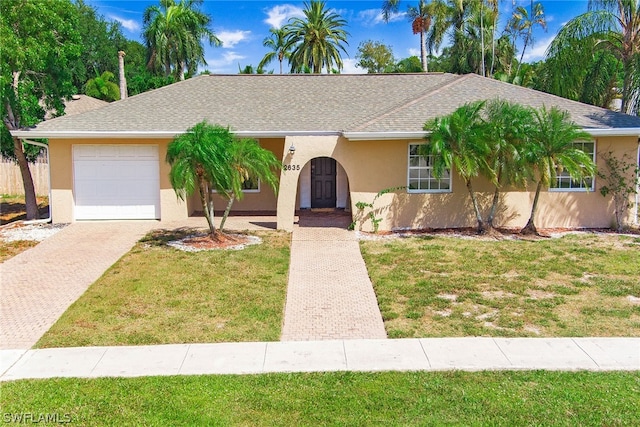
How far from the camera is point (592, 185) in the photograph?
1469 cm

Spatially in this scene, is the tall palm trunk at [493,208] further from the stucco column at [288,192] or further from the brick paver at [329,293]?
the stucco column at [288,192]

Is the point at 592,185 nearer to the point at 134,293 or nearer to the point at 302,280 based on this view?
the point at 302,280

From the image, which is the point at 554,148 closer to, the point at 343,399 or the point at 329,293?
the point at 329,293

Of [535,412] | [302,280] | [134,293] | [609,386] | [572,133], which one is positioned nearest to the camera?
[535,412]

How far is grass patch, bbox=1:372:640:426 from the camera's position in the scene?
197 inches

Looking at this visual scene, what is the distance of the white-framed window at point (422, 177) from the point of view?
14484mm

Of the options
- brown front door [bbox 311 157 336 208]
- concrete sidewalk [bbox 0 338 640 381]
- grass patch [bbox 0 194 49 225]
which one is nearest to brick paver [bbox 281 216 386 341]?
concrete sidewalk [bbox 0 338 640 381]

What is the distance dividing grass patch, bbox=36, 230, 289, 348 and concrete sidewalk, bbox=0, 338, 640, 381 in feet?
1.38

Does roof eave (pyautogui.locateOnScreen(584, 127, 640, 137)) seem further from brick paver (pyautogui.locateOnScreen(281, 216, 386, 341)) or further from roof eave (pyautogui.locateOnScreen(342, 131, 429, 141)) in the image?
brick paver (pyautogui.locateOnScreen(281, 216, 386, 341))

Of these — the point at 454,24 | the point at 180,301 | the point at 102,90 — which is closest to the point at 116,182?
the point at 180,301

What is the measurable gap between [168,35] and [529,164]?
33.9 meters

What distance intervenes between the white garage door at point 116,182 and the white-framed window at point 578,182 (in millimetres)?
11863

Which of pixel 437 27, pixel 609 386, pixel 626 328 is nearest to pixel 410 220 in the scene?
pixel 626 328

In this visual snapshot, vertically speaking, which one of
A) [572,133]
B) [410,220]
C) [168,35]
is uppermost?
[168,35]
